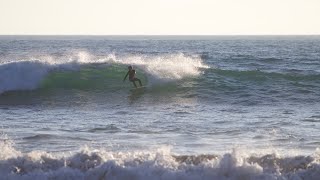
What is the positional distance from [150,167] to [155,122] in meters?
5.47

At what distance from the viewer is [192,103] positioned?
18250 mm

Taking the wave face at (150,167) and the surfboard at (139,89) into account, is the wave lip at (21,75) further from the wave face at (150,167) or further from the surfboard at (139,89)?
the wave face at (150,167)

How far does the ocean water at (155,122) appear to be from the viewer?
8.76m

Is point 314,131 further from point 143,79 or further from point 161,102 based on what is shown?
point 143,79

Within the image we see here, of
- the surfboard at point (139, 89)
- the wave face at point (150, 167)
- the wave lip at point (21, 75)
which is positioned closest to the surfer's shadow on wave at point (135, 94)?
the surfboard at point (139, 89)

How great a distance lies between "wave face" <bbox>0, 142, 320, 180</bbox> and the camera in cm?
856

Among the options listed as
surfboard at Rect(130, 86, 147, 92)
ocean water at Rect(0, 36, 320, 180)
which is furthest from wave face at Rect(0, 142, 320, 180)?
surfboard at Rect(130, 86, 147, 92)

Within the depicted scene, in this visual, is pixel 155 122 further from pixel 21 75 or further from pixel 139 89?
pixel 21 75

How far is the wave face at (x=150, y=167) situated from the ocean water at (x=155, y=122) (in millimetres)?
16

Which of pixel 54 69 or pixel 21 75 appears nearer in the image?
pixel 21 75

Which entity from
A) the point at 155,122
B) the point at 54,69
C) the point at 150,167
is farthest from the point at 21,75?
the point at 150,167

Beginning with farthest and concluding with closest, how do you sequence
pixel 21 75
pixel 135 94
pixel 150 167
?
pixel 21 75
pixel 135 94
pixel 150 167

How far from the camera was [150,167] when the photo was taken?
8680 mm

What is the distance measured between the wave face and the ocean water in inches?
0.6
